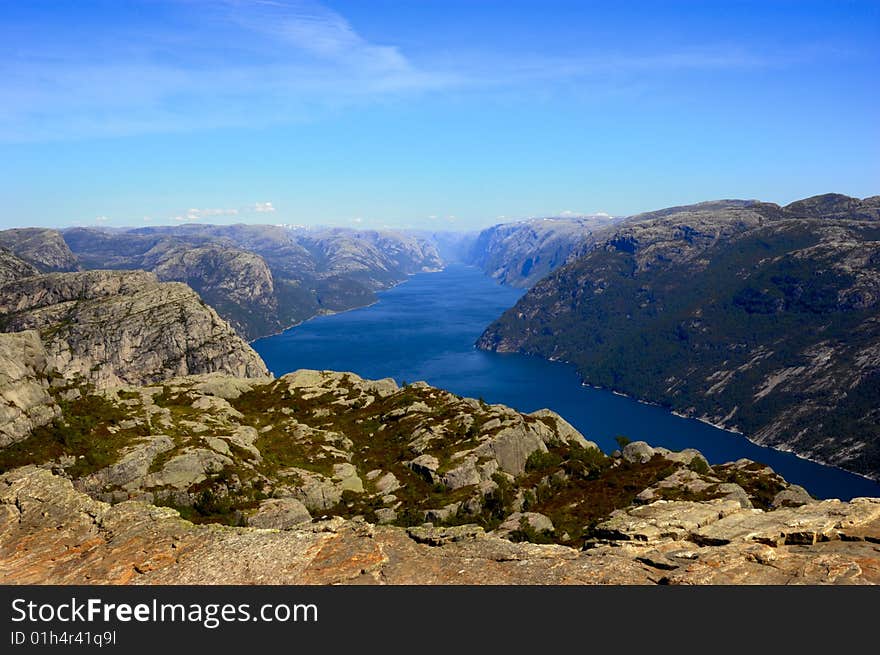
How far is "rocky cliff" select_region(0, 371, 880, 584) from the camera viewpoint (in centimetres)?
3453

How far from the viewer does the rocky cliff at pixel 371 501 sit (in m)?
34.5

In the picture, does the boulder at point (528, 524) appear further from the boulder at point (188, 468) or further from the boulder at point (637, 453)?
the boulder at point (188, 468)

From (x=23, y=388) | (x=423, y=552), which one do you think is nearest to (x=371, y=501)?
(x=423, y=552)

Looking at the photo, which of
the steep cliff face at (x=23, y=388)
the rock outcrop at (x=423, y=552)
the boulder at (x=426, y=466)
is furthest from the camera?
the boulder at (x=426, y=466)

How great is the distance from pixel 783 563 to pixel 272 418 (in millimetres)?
85038

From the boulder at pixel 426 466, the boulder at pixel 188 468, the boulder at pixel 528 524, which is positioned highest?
the boulder at pixel 188 468

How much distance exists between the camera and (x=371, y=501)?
69.5 m

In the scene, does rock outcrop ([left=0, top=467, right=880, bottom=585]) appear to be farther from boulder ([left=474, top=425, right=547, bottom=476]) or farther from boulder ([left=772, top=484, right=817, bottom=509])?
boulder ([left=474, top=425, right=547, bottom=476])

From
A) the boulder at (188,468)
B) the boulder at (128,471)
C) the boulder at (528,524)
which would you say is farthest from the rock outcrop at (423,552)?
the boulder at (188,468)

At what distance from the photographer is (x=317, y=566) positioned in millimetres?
34938

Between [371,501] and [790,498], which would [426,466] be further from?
[790,498]

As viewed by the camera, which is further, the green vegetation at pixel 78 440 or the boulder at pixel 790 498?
the green vegetation at pixel 78 440
